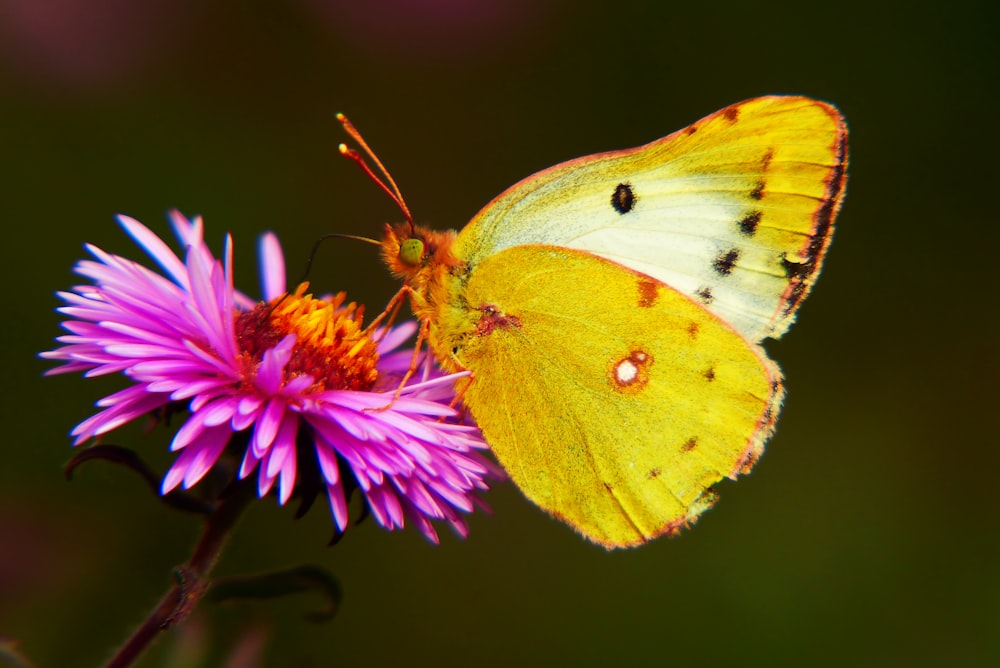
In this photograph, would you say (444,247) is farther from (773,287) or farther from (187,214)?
(187,214)

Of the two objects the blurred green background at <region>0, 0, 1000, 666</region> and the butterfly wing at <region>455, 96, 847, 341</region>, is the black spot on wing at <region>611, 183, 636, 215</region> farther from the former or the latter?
the blurred green background at <region>0, 0, 1000, 666</region>

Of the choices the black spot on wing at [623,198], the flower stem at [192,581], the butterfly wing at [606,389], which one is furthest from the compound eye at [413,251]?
the flower stem at [192,581]

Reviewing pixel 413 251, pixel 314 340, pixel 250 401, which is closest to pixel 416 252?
pixel 413 251

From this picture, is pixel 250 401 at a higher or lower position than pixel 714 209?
higher

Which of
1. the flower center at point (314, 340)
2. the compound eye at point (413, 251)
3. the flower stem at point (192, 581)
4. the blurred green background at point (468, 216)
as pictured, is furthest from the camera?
the blurred green background at point (468, 216)

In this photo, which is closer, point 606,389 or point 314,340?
point 314,340

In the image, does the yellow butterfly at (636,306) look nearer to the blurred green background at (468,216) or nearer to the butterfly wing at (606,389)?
the butterfly wing at (606,389)

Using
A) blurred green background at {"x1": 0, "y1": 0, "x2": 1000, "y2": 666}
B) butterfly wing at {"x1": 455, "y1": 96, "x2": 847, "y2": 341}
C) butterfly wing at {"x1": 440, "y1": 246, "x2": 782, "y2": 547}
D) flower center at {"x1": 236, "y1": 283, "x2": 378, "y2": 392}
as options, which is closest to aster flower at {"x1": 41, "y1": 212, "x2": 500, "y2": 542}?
flower center at {"x1": 236, "y1": 283, "x2": 378, "y2": 392}

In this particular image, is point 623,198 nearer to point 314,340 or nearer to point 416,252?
point 416,252

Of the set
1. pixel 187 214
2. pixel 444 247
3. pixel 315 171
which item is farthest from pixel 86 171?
pixel 444 247
